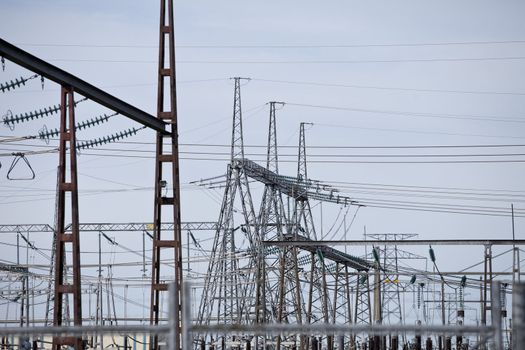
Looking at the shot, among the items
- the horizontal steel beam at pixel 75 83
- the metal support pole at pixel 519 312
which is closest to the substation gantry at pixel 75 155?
the horizontal steel beam at pixel 75 83

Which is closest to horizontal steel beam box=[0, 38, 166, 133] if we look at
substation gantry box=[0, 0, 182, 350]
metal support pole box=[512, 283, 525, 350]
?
substation gantry box=[0, 0, 182, 350]

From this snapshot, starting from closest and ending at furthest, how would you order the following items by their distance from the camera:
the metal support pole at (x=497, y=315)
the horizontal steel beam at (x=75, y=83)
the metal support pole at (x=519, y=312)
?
the metal support pole at (x=519, y=312), the metal support pole at (x=497, y=315), the horizontal steel beam at (x=75, y=83)

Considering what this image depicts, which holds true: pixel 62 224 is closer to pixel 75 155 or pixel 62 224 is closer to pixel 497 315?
pixel 75 155

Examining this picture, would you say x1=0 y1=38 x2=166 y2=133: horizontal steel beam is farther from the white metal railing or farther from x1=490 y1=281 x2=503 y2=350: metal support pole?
x1=490 y1=281 x2=503 y2=350: metal support pole

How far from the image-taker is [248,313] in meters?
44.6

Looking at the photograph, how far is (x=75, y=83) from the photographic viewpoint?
18.5 meters

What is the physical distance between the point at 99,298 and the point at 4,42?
30202 millimetres

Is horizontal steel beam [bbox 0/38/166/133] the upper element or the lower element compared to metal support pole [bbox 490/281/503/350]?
upper

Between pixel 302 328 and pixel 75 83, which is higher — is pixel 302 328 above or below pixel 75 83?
below

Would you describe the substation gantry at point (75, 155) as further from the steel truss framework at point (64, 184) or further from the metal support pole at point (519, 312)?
the metal support pole at point (519, 312)

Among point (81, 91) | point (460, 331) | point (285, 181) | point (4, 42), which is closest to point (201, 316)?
point (285, 181)

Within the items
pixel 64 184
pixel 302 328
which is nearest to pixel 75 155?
pixel 64 184

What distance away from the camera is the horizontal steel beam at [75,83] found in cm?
1661

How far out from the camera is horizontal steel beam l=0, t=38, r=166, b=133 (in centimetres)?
1661
